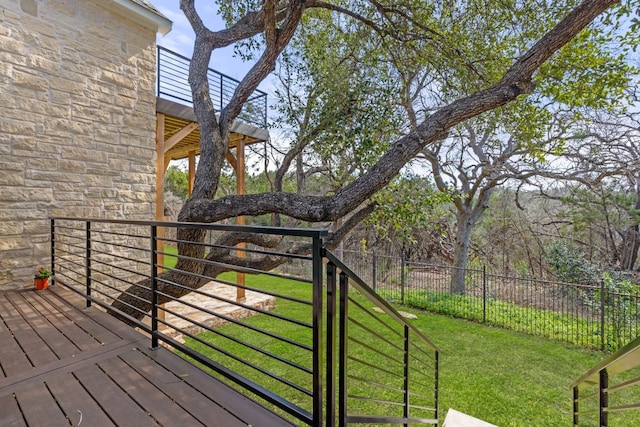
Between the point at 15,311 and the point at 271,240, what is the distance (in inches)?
106

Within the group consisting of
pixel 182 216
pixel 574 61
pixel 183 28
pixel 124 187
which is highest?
pixel 183 28

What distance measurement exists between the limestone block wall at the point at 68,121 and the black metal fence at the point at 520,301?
6617 mm

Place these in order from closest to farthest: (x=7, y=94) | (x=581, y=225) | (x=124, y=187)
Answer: (x=7, y=94)
(x=124, y=187)
(x=581, y=225)

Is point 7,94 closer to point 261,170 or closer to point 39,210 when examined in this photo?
point 39,210

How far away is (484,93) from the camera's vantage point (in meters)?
3.41

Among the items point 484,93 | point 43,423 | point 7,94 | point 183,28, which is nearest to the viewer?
point 43,423

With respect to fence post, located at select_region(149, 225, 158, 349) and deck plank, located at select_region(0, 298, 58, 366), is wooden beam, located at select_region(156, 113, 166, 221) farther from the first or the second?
fence post, located at select_region(149, 225, 158, 349)

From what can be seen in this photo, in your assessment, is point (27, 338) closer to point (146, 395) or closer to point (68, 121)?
point (146, 395)

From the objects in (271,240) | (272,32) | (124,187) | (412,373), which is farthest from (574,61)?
(124,187)

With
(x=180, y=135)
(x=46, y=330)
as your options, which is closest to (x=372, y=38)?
(x=180, y=135)

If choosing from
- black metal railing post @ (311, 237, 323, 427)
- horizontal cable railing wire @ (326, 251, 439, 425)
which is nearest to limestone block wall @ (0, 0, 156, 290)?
horizontal cable railing wire @ (326, 251, 439, 425)

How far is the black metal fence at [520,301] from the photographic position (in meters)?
6.10

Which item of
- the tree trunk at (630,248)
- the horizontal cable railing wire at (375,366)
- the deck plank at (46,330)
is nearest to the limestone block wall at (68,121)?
the deck plank at (46,330)

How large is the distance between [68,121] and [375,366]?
491cm
